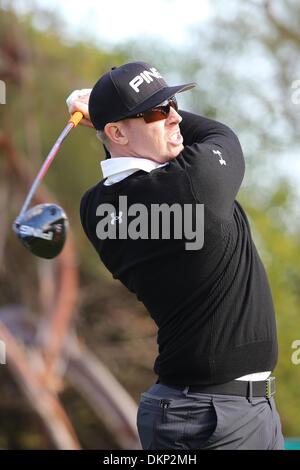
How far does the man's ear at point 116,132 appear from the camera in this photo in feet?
9.07

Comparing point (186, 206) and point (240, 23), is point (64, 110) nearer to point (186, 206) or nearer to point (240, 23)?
point (240, 23)

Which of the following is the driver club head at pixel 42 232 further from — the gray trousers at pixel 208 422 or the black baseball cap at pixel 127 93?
the gray trousers at pixel 208 422

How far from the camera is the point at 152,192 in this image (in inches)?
105

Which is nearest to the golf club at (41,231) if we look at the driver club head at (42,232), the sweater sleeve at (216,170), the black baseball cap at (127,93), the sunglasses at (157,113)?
the driver club head at (42,232)

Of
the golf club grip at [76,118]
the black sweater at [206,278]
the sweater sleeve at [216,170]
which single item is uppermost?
the golf club grip at [76,118]

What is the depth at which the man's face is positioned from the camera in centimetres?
272

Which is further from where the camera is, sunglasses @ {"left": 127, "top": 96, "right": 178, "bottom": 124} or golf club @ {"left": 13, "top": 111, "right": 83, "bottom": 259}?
golf club @ {"left": 13, "top": 111, "right": 83, "bottom": 259}

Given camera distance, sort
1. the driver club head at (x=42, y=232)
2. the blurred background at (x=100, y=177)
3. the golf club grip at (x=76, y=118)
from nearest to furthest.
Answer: the golf club grip at (x=76, y=118), the driver club head at (x=42, y=232), the blurred background at (x=100, y=177)

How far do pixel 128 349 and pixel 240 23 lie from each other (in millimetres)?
4913

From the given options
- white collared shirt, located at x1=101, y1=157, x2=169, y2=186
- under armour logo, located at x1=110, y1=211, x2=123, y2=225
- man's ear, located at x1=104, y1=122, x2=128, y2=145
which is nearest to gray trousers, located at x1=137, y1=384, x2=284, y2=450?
under armour logo, located at x1=110, y1=211, x2=123, y2=225

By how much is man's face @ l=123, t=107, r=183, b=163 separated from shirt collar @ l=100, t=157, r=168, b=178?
2 centimetres

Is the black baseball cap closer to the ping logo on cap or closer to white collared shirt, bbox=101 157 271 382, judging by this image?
the ping logo on cap

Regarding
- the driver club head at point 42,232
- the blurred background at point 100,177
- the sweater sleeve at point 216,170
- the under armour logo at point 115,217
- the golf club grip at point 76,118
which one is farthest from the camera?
the blurred background at point 100,177
